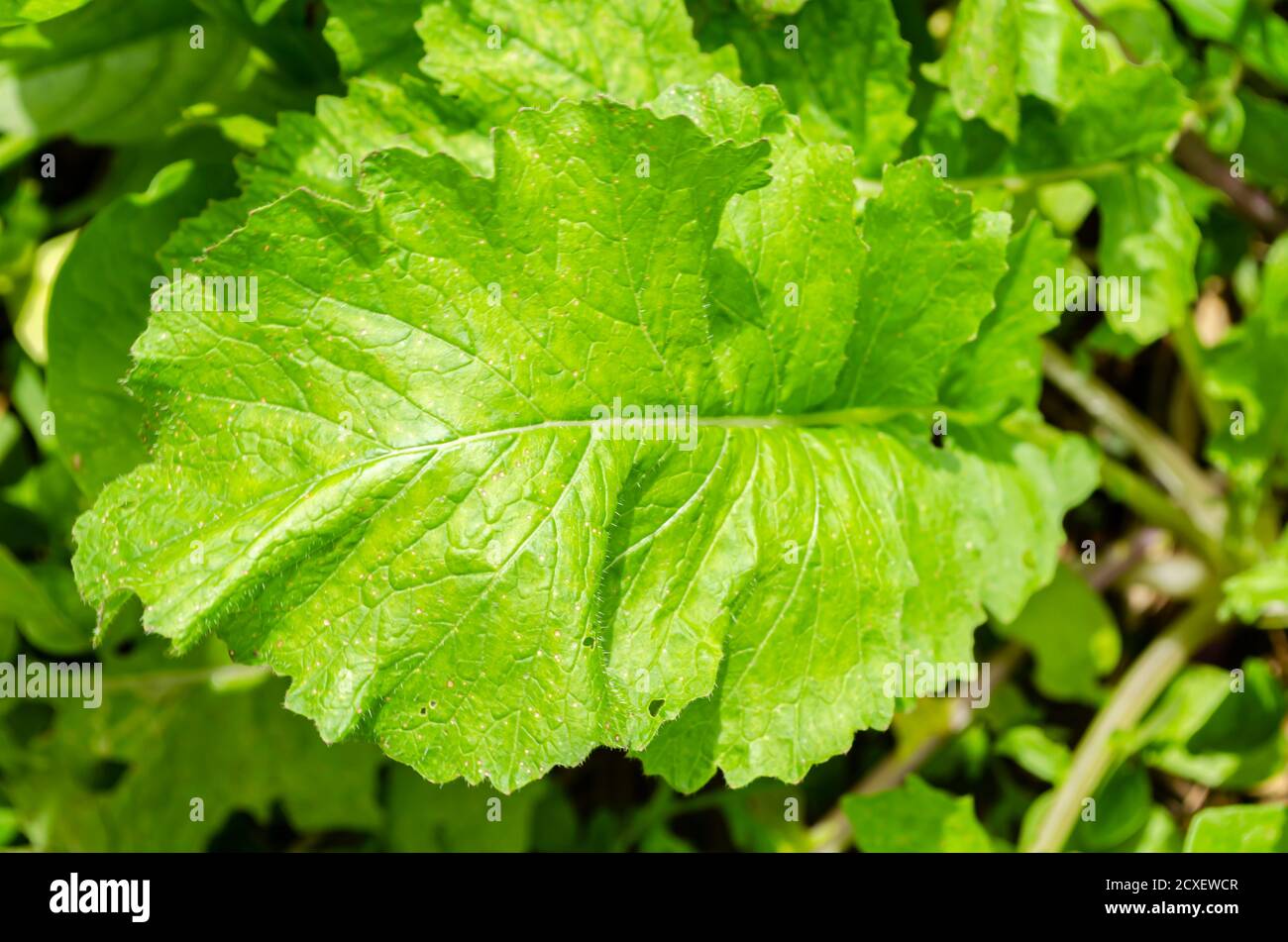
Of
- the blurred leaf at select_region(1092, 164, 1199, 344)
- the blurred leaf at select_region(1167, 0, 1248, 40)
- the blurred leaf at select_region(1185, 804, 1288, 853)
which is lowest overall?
the blurred leaf at select_region(1185, 804, 1288, 853)

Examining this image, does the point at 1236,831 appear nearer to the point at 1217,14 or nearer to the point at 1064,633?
Result: the point at 1064,633

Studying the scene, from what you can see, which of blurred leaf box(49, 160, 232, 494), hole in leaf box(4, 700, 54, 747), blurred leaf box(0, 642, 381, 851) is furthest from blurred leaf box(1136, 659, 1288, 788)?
hole in leaf box(4, 700, 54, 747)

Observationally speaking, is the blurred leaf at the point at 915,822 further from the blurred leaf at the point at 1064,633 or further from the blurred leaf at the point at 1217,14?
the blurred leaf at the point at 1217,14

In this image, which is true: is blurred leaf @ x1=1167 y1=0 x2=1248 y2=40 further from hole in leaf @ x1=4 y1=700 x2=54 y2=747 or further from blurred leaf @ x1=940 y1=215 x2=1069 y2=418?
hole in leaf @ x1=4 y1=700 x2=54 y2=747

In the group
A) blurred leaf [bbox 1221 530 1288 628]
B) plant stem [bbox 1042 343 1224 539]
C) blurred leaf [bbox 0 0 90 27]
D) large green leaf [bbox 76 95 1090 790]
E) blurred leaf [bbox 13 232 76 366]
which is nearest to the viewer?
large green leaf [bbox 76 95 1090 790]

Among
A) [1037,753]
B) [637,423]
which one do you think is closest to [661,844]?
[1037,753]

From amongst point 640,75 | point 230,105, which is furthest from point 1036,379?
point 230,105

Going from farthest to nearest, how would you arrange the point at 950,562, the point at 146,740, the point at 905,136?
the point at 146,740 < the point at 905,136 < the point at 950,562

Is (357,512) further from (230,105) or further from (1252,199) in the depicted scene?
(1252,199)
